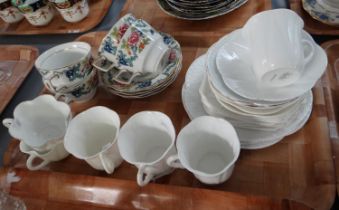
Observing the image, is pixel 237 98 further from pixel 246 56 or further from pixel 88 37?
pixel 88 37

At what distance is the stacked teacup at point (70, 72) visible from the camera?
0.58 metres

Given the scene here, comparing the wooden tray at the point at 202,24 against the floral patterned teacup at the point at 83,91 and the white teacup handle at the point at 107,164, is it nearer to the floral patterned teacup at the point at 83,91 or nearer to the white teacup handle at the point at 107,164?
the floral patterned teacup at the point at 83,91

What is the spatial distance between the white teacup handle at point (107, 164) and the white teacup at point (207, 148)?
10 centimetres

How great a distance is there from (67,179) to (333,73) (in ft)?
1.61

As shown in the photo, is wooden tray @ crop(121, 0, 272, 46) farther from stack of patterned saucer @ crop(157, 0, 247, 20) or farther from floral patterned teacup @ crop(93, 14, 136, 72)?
floral patterned teacup @ crop(93, 14, 136, 72)

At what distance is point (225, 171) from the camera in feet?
1.39

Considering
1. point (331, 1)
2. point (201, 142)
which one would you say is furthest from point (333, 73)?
point (201, 142)

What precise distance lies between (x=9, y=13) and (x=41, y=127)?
16.7 inches

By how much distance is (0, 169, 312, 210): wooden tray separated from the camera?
43 centimetres

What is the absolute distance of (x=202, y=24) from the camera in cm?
74

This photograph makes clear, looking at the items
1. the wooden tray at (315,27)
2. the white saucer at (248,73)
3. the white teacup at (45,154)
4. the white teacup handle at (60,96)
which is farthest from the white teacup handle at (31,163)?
the wooden tray at (315,27)

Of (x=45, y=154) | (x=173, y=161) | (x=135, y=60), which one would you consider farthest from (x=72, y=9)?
(x=173, y=161)

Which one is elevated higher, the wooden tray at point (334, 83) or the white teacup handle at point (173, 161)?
the white teacup handle at point (173, 161)

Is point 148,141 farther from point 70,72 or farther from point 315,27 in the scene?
point 315,27
